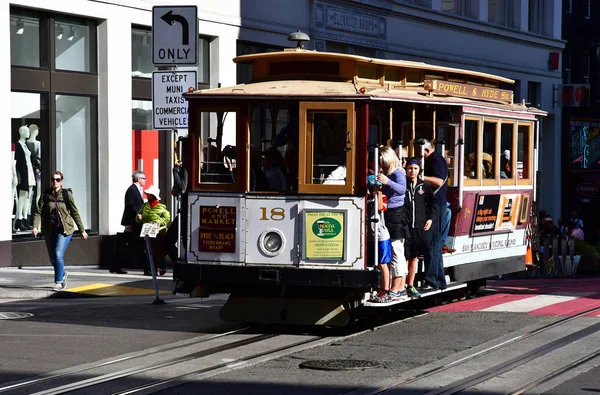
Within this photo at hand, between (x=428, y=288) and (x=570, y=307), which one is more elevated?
(x=428, y=288)

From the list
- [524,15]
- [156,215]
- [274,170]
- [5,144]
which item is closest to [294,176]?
[274,170]

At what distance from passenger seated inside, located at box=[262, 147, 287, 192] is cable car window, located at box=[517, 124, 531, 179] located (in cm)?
423

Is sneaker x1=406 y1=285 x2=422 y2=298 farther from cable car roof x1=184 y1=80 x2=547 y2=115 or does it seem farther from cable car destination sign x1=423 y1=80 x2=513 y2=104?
cable car destination sign x1=423 y1=80 x2=513 y2=104

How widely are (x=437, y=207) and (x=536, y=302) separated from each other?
2504 mm

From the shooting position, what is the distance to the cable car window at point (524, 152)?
15.9m

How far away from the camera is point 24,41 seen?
69.9ft

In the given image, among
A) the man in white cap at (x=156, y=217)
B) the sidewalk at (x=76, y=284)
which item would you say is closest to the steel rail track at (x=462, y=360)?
the man in white cap at (x=156, y=217)

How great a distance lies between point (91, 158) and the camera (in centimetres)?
2305

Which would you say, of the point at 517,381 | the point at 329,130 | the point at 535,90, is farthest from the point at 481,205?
the point at 535,90

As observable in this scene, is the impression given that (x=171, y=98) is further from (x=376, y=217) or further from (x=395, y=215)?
(x=376, y=217)

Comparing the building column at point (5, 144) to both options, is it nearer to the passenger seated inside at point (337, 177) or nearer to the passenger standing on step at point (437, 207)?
the passenger standing on step at point (437, 207)

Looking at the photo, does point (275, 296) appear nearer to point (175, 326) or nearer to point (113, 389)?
point (175, 326)

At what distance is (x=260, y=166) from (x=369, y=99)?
1.39 meters

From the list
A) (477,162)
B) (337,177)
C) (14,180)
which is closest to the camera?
(337,177)
